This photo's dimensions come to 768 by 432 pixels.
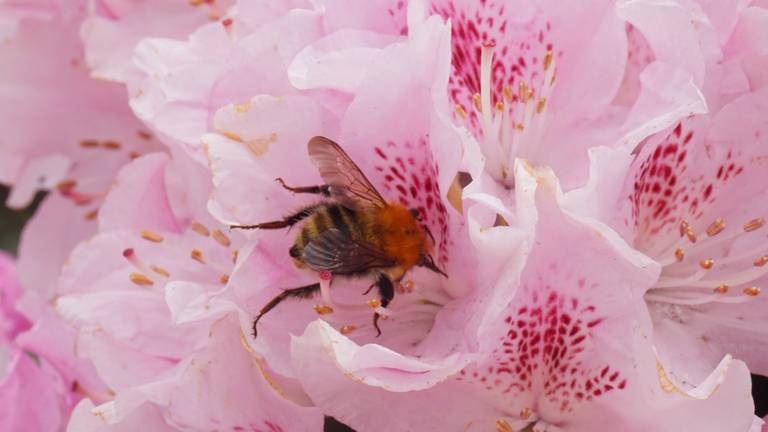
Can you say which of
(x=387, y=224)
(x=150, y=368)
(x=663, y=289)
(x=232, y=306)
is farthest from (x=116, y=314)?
(x=663, y=289)

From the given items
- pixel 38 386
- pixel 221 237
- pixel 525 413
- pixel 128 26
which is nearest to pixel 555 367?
pixel 525 413

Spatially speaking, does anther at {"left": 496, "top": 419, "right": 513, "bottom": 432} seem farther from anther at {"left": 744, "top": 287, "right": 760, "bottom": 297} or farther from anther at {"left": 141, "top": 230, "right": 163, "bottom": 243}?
anther at {"left": 141, "top": 230, "right": 163, "bottom": 243}

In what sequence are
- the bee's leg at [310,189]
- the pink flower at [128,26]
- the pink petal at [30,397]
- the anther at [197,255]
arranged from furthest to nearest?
the pink flower at [128,26], the pink petal at [30,397], the anther at [197,255], the bee's leg at [310,189]

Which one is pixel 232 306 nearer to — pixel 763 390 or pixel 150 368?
pixel 150 368

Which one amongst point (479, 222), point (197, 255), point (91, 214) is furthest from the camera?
point (91, 214)

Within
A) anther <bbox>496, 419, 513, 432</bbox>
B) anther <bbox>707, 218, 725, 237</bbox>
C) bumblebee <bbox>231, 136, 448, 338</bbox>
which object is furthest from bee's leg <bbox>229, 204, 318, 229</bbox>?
anther <bbox>707, 218, 725, 237</bbox>

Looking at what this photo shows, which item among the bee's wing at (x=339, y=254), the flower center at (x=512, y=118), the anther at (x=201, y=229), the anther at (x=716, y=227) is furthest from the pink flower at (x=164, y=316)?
the anther at (x=716, y=227)

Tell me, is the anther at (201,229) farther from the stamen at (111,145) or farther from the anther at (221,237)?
the stamen at (111,145)

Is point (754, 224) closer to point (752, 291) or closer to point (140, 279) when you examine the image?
point (752, 291)
